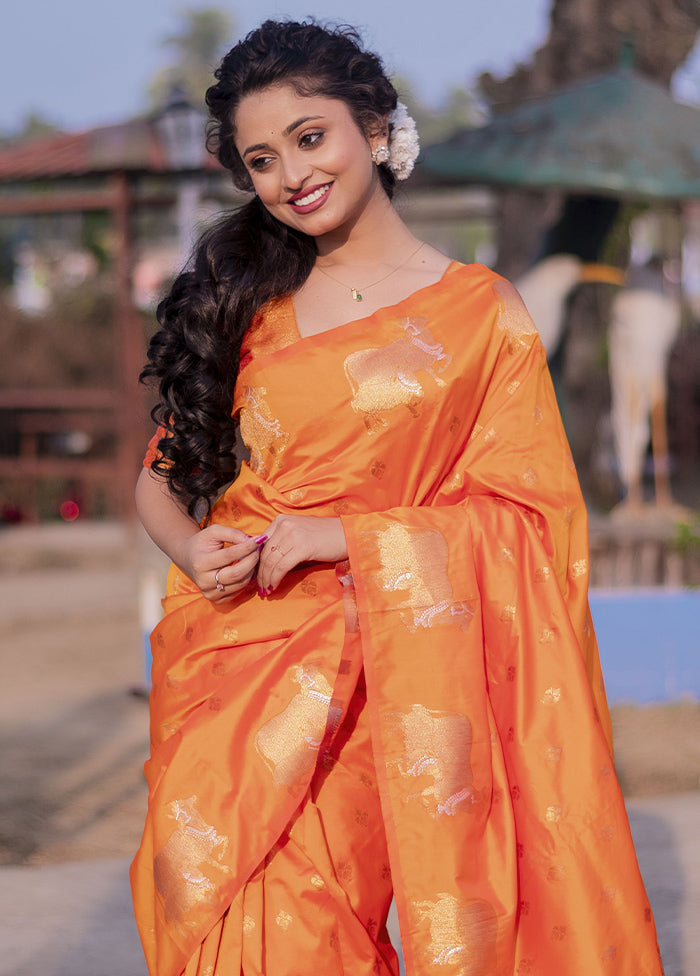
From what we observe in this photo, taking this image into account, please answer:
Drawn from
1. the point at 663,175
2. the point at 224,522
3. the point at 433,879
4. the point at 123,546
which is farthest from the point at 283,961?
the point at 123,546

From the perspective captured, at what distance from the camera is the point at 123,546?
29.0 feet

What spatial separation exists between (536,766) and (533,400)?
1.60 feet

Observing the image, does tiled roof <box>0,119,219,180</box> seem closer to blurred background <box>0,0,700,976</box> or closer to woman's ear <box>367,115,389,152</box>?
blurred background <box>0,0,700,976</box>

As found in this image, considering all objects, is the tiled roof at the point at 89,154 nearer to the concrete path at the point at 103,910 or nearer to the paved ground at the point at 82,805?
the paved ground at the point at 82,805

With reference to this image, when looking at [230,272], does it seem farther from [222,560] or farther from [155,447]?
[222,560]

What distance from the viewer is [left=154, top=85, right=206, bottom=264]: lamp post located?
23.1ft

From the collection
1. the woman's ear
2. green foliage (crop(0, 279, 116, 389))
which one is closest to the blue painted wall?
the woman's ear

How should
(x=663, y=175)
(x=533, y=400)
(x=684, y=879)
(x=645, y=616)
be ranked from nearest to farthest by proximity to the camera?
(x=533, y=400) < (x=684, y=879) < (x=645, y=616) < (x=663, y=175)

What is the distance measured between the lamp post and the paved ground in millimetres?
2250

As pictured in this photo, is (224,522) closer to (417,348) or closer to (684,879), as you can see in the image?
(417,348)

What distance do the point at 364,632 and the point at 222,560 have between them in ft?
0.68

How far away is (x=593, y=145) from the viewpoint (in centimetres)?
552

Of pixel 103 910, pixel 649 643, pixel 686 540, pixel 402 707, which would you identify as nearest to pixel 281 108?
pixel 402 707

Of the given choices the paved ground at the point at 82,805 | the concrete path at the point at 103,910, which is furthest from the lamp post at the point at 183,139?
the concrete path at the point at 103,910
